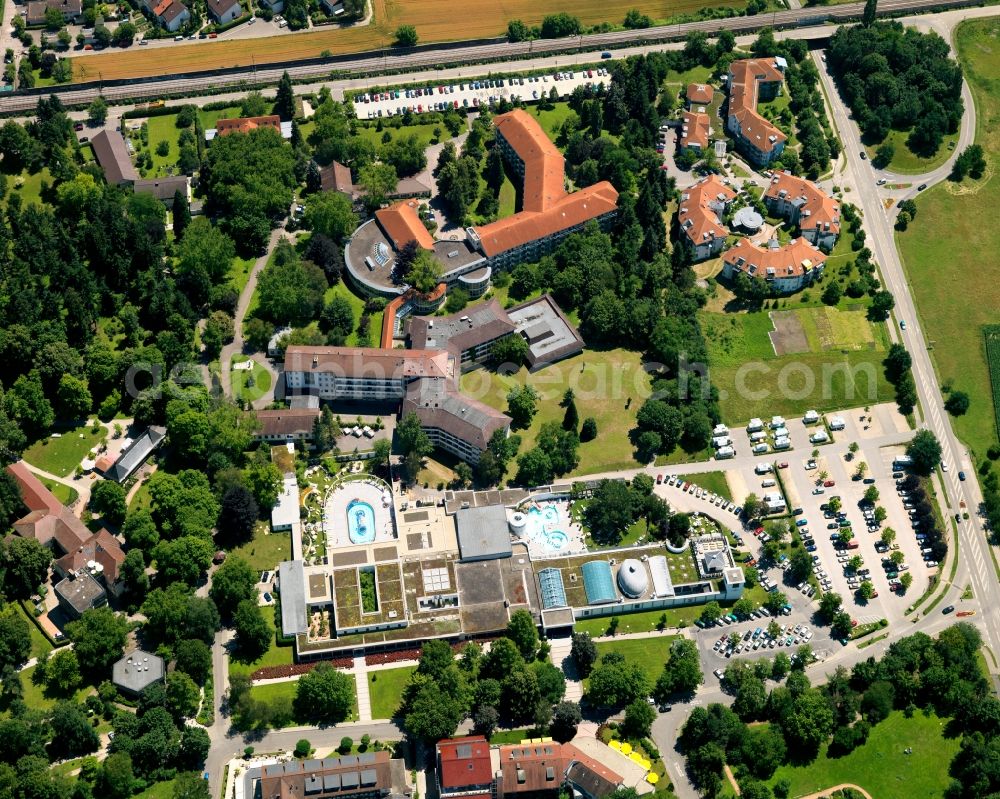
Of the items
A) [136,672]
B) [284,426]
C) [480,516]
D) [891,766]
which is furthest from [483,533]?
[891,766]

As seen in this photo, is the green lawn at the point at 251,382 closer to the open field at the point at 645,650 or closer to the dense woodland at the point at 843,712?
the open field at the point at 645,650

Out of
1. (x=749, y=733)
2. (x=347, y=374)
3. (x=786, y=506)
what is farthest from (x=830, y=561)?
(x=347, y=374)

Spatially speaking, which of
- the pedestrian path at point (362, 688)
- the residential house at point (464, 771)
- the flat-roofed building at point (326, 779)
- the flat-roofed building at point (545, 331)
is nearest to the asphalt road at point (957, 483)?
the flat-roofed building at point (545, 331)

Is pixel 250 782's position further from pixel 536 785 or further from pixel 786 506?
pixel 786 506

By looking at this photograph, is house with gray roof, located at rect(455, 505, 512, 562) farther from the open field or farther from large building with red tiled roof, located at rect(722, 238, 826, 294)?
large building with red tiled roof, located at rect(722, 238, 826, 294)

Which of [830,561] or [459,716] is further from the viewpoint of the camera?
[830,561]

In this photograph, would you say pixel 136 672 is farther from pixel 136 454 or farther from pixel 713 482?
pixel 713 482
